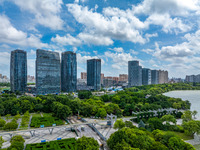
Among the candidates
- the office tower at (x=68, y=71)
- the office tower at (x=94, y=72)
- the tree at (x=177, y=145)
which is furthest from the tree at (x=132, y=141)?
the office tower at (x=94, y=72)

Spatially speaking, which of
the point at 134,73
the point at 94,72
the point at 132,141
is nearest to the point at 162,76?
the point at 134,73

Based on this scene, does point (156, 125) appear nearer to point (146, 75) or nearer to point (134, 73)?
point (134, 73)

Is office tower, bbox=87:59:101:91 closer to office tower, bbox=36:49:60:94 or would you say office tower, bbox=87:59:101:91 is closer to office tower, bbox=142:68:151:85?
office tower, bbox=36:49:60:94

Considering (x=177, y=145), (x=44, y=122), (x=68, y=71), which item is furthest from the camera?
(x=68, y=71)

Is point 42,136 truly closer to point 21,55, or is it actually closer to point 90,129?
point 90,129

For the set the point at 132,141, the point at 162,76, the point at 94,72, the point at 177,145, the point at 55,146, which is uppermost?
the point at 94,72

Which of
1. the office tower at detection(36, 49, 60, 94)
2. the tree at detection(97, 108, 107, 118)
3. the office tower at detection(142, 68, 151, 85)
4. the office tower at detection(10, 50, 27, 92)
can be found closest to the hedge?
the tree at detection(97, 108, 107, 118)

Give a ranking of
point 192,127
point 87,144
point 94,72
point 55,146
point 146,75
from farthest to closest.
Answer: point 146,75, point 94,72, point 192,127, point 55,146, point 87,144
